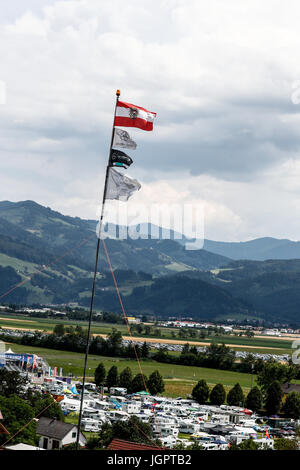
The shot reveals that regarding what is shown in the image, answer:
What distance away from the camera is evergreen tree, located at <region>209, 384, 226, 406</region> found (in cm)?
8944

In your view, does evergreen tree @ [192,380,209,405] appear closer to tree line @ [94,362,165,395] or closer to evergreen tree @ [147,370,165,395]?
evergreen tree @ [147,370,165,395]

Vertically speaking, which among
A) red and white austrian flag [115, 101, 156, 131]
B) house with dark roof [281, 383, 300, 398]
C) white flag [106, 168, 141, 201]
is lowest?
house with dark roof [281, 383, 300, 398]

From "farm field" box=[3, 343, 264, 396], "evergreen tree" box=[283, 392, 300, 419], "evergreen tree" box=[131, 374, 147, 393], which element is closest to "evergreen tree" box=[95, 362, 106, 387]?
"evergreen tree" box=[131, 374, 147, 393]

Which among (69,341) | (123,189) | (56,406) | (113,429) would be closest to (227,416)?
(56,406)

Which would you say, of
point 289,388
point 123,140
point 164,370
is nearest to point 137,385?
point 289,388

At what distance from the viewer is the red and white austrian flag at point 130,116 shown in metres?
20.4

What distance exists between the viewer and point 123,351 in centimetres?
14800

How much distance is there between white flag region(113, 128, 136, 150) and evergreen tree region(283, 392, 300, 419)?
72.1 m

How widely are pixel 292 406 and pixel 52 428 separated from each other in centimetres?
4459

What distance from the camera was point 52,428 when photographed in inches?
2007

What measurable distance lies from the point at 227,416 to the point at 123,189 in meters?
61.5

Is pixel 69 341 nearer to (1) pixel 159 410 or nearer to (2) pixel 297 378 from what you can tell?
(2) pixel 297 378

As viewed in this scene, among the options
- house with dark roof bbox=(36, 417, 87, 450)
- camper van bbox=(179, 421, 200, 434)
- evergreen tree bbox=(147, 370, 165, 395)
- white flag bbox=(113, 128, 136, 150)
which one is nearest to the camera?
white flag bbox=(113, 128, 136, 150)

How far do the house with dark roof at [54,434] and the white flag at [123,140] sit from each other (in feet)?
112
